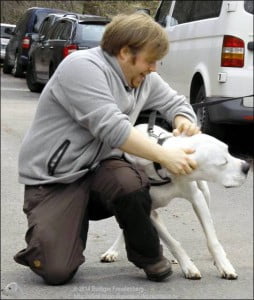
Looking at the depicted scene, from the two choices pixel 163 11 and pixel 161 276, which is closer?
pixel 161 276

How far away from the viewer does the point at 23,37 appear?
5.39 metres

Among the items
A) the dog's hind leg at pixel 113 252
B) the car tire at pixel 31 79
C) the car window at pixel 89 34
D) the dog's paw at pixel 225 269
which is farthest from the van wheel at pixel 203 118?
the car tire at pixel 31 79

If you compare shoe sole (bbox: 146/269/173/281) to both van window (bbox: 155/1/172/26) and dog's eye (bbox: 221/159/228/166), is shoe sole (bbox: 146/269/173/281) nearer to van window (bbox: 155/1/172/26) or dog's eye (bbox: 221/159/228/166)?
dog's eye (bbox: 221/159/228/166)

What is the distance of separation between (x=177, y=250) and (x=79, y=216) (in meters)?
0.47

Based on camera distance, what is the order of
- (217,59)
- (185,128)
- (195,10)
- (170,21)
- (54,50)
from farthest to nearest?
(54,50), (170,21), (195,10), (217,59), (185,128)

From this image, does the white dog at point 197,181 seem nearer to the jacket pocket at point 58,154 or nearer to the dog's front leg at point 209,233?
the dog's front leg at point 209,233

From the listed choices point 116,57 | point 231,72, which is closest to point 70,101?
point 116,57

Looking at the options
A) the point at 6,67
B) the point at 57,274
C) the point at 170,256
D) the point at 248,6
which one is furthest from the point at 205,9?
the point at 57,274

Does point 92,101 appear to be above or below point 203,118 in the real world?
above

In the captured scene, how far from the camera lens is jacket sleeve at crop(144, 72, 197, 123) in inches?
139

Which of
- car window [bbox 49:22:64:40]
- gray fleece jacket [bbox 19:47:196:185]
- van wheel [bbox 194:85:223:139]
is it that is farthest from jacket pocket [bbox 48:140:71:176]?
car window [bbox 49:22:64:40]

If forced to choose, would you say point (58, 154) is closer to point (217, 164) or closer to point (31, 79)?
point (217, 164)

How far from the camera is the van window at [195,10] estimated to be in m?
5.76

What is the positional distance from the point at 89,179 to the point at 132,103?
0.38 metres
